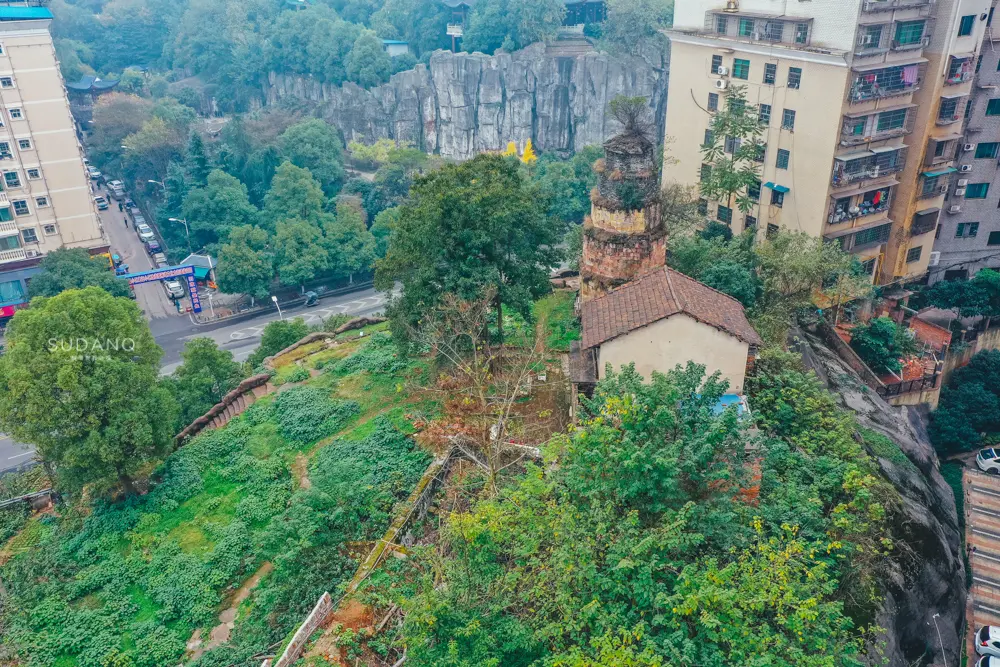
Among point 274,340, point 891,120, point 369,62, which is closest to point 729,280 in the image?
point 891,120

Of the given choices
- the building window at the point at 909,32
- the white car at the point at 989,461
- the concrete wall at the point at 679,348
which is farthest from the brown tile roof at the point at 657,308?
the building window at the point at 909,32

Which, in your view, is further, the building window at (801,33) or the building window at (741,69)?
the building window at (741,69)

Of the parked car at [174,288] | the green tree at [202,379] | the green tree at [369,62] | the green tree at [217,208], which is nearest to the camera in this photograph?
the green tree at [202,379]

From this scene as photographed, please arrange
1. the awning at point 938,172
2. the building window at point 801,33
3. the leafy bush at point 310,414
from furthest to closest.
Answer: the awning at point 938,172 < the building window at point 801,33 < the leafy bush at point 310,414

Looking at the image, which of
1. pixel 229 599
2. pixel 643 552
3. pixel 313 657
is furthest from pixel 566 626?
pixel 229 599

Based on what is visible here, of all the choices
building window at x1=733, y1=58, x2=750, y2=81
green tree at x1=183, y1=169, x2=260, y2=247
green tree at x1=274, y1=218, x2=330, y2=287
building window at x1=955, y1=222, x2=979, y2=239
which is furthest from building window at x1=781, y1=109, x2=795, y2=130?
green tree at x1=183, y1=169, x2=260, y2=247

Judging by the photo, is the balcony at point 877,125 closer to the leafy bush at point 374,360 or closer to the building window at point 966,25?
the building window at point 966,25

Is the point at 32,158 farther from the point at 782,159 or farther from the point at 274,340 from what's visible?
the point at 782,159
